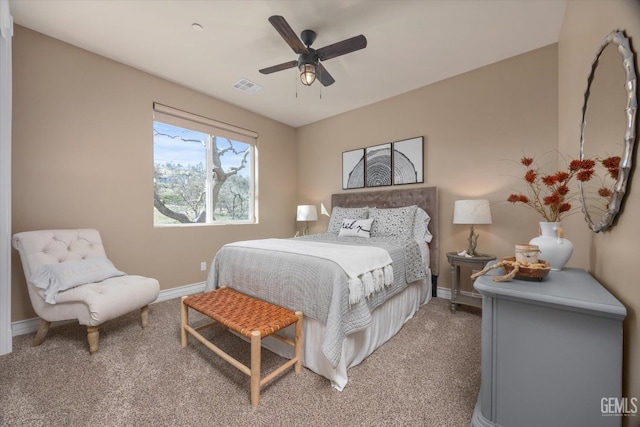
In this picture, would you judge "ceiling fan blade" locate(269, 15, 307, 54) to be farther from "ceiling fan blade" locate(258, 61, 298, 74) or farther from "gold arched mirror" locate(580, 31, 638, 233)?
"gold arched mirror" locate(580, 31, 638, 233)

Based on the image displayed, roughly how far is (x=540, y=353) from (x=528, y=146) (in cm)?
242

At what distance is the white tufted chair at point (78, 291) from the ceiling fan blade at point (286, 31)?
227 cm

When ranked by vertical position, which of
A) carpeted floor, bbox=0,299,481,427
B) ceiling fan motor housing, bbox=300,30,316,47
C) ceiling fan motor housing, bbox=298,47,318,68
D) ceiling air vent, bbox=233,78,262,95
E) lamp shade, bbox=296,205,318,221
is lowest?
carpeted floor, bbox=0,299,481,427

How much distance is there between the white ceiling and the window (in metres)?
0.59

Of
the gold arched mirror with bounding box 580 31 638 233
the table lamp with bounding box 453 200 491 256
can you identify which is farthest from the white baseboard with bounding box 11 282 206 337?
the gold arched mirror with bounding box 580 31 638 233

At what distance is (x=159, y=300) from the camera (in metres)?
3.02

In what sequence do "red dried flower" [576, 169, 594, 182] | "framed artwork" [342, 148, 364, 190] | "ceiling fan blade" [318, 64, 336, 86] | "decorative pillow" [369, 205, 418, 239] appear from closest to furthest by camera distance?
1. "red dried flower" [576, 169, 594, 182]
2. "ceiling fan blade" [318, 64, 336, 86]
3. "decorative pillow" [369, 205, 418, 239]
4. "framed artwork" [342, 148, 364, 190]

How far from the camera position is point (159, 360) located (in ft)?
5.96

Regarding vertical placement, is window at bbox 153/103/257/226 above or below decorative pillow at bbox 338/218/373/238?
above

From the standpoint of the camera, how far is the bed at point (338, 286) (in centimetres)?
159

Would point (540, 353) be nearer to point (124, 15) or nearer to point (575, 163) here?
point (575, 163)

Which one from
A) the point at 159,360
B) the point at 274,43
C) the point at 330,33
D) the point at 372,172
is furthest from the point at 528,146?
the point at 159,360

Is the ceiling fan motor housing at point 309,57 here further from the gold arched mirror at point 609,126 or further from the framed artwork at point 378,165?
the framed artwork at point 378,165

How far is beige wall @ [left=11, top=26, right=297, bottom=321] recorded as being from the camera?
2238 mm
